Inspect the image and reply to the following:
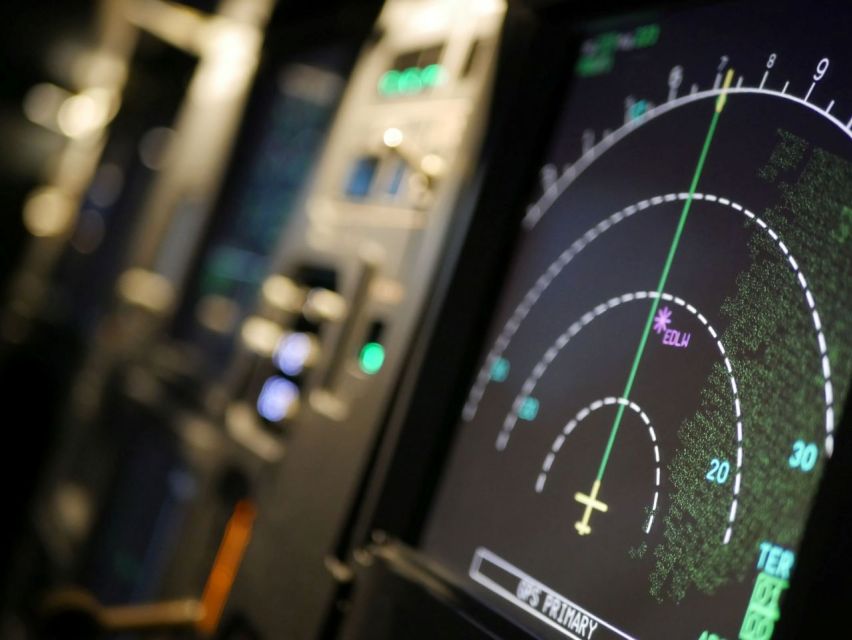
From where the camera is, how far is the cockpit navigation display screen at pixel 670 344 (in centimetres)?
67

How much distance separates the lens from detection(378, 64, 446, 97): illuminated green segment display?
1.19 m

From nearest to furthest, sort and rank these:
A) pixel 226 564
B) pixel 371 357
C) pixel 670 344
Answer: pixel 670 344
pixel 371 357
pixel 226 564

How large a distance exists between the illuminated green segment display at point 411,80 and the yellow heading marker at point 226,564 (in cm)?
52

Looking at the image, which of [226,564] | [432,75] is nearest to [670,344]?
[432,75]

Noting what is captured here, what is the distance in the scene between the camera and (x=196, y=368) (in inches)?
59.4

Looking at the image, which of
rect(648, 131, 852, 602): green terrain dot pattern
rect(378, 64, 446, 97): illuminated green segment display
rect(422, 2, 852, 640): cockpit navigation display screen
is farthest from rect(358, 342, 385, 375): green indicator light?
rect(648, 131, 852, 602): green terrain dot pattern

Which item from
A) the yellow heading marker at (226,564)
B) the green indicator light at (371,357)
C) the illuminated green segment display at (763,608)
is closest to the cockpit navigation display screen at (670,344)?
the illuminated green segment display at (763,608)

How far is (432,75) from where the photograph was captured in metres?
1.20

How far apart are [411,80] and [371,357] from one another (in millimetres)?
350

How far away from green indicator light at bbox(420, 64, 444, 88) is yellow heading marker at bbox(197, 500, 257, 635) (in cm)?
52

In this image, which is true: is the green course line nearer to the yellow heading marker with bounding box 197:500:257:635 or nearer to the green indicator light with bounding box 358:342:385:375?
the green indicator light with bounding box 358:342:385:375

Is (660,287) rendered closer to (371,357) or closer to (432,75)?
(371,357)

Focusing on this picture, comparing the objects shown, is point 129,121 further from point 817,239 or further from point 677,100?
point 817,239

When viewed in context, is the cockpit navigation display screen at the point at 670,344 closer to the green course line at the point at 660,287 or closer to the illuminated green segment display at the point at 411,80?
the green course line at the point at 660,287
